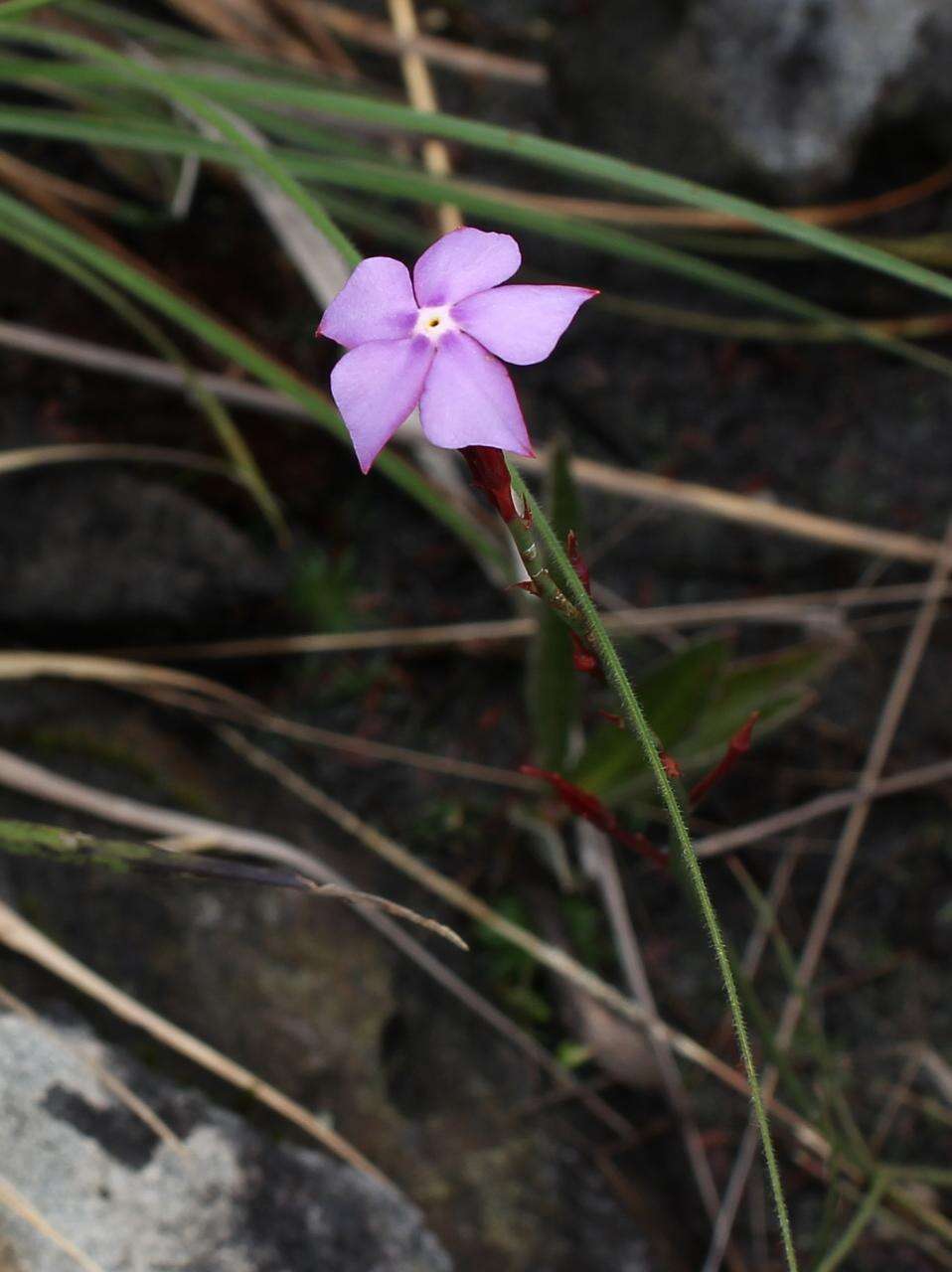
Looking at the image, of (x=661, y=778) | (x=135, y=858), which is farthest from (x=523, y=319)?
(x=135, y=858)

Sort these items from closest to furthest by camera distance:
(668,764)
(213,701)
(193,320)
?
(668,764), (193,320), (213,701)

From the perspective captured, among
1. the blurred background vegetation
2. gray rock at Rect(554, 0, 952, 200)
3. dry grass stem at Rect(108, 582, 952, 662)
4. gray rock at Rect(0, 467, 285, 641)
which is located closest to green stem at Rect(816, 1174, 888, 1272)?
the blurred background vegetation

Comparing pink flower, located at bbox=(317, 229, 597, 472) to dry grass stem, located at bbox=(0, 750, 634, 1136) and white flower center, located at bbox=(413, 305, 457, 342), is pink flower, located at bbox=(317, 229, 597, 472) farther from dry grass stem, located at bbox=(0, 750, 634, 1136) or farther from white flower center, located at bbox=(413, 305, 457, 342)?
dry grass stem, located at bbox=(0, 750, 634, 1136)

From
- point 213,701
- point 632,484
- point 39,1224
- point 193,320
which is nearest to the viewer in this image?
point 39,1224

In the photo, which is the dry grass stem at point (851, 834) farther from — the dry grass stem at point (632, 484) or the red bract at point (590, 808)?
the red bract at point (590, 808)

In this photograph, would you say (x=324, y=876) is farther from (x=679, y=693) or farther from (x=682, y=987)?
(x=682, y=987)

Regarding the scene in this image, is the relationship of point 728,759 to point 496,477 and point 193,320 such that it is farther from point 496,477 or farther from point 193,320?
point 193,320

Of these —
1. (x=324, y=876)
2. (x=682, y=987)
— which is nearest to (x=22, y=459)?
(x=324, y=876)

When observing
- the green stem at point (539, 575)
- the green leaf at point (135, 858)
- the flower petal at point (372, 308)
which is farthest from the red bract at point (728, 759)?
the flower petal at point (372, 308)
